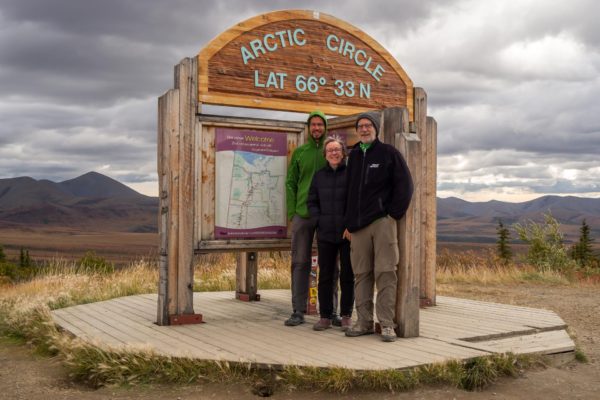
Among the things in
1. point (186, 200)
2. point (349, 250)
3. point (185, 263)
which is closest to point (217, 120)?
point (186, 200)

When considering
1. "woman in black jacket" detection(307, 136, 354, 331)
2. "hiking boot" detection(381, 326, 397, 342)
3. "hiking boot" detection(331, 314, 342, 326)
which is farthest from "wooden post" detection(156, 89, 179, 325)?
"hiking boot" detection(381, 326, 397, 342)

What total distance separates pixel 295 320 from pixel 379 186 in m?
2.07

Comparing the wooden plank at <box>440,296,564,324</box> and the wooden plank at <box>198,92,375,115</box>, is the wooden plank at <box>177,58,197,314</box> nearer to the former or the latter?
the wooden plank at <box>198,92,375,115</box>

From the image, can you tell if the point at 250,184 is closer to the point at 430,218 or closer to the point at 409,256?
the point at 409,256

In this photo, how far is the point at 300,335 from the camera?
23.6 feet

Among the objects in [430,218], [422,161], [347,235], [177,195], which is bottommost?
[347,235]

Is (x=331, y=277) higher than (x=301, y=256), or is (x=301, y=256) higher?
(x=301, y=256)

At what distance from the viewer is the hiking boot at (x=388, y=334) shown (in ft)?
22.5

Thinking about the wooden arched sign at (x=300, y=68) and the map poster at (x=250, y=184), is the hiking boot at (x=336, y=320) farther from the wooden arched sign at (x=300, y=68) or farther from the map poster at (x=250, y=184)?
the wooden arched sign at (x=300, y=68)

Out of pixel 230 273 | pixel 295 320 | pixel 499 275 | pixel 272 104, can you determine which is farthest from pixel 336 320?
pixel 499 275

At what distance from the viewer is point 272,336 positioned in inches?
282

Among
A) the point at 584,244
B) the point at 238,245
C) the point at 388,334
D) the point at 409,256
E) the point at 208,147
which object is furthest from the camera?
the point at 584,244

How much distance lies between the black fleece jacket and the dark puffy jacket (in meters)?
0.37

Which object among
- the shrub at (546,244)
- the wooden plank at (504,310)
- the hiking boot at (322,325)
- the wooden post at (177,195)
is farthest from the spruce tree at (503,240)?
the wooden post at (177,195)
